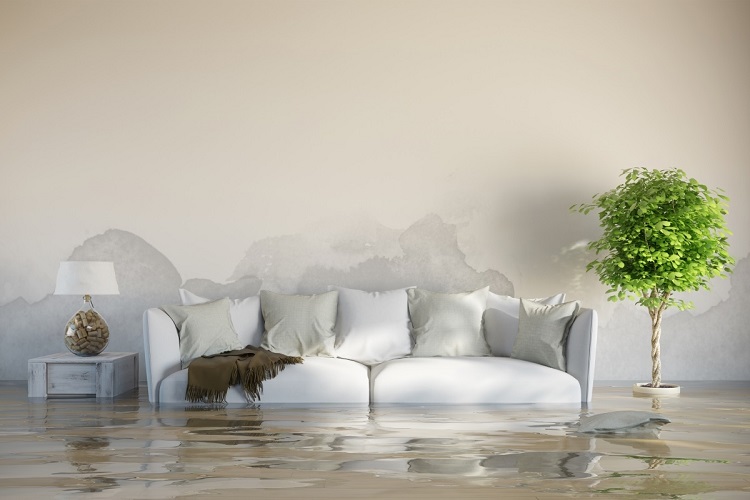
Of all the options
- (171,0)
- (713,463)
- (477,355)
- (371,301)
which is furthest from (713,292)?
(171,0)

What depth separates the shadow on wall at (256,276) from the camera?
7.08 m

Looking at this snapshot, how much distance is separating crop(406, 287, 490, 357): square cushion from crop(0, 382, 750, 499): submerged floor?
2.49ft

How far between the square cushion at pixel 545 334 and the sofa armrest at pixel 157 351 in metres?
2.42

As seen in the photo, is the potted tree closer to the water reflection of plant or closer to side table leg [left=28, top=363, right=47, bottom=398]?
the water reflection of plant

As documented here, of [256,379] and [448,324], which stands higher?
[448,324]

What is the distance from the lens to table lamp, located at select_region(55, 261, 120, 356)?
20.5 feet

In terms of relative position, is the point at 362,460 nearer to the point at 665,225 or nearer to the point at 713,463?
the point at 713,463

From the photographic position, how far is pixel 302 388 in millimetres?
5766

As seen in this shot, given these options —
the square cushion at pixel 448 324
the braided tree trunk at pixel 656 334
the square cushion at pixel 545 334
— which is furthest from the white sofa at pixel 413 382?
the braided tree trunk at pixel 656 334

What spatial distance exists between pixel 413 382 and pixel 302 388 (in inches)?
29.4

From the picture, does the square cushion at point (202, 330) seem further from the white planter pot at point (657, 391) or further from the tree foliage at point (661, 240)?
the white planter pot at point (657, 391)

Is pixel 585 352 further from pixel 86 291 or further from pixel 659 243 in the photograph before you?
pixel 86 291

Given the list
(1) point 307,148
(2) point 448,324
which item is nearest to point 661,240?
(2) point 448,324

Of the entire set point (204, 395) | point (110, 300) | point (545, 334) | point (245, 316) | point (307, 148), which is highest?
point (307, 148)
